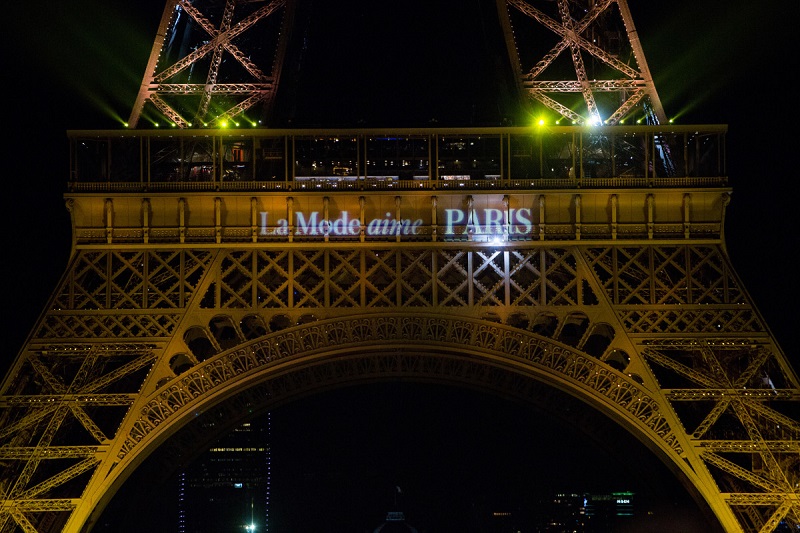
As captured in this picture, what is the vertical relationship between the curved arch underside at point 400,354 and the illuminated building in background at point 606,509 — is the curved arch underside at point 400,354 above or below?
below

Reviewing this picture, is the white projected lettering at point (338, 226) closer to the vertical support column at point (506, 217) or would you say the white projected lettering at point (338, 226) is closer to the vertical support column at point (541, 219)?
the vertical support column at point (506, 217)

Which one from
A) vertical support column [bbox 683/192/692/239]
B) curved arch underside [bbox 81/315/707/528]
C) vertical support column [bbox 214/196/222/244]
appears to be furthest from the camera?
vertical support column [bbox 214/196/222/244]

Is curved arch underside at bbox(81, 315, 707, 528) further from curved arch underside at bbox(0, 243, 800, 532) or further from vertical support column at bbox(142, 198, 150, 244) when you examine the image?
vertical support column at bbox(142, 198, 150, 244)

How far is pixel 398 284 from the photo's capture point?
34219 millimetres

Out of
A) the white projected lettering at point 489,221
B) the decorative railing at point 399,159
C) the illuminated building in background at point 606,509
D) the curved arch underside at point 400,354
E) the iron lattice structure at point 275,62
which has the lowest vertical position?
the curved arch underside at point 400,354

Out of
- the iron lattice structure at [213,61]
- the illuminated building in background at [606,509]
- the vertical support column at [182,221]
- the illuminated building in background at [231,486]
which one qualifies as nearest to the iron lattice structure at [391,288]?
the vertical support column at [182,221]

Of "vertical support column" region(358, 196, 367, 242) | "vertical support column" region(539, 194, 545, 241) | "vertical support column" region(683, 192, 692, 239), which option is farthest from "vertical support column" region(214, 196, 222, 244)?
"vertical support column" region(683, 192, 692, 239)

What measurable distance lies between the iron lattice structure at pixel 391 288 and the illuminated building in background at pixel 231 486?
2776cm

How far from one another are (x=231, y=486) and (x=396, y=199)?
1395 inches

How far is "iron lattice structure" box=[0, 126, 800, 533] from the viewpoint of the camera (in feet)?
106

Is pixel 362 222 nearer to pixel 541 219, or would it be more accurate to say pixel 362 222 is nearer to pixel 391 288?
pixel 391 288

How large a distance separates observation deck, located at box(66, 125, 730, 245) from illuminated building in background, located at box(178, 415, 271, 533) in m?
28.4

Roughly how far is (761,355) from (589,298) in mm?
4702

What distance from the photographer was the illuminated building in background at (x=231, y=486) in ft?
208
